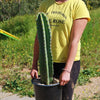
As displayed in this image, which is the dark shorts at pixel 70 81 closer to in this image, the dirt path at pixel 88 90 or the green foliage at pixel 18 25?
the dirt path at pixel 88 90

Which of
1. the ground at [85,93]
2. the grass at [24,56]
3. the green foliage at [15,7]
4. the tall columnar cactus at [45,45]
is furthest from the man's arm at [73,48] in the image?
the green foliage at [15,7]

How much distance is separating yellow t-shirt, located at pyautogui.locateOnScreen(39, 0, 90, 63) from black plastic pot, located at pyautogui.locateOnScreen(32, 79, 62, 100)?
27 cm

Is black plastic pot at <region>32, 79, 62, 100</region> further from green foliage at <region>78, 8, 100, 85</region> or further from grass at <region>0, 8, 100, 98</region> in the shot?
green foliage at <region>78, 8, 100, 85</region>

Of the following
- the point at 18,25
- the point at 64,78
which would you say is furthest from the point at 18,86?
the point at 18,25

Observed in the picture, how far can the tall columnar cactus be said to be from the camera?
1.50 metres

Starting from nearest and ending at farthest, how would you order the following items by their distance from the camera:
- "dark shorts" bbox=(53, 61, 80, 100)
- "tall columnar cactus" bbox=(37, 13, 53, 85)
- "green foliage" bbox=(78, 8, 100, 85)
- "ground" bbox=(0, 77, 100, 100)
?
"tall columnar cactus" bbox=(37, 13, 53, 85) → "dark shorts" bbox=(53, 61, 80, 100) → "ground" bbox=(0, 77, 100, 100) → "green foliage" bbox=(78, 8, 100, 85)

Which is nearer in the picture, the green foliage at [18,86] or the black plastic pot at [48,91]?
the black plastic pot at [48,91]

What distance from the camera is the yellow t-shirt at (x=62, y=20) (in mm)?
1588

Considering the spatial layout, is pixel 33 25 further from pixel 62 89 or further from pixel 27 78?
pixel 62 89

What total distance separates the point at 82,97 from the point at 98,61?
179 centimetres

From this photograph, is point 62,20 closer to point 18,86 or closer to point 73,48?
point 73,48

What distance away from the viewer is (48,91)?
1.58 meters

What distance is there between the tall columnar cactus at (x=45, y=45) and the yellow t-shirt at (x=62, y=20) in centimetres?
18

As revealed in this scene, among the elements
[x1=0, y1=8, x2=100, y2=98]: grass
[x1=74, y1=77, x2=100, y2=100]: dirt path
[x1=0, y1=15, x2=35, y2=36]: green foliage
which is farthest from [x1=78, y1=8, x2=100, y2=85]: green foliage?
[x1=0, y1=15, x2=35, y2=36]: green foliage
